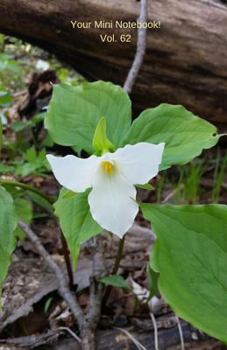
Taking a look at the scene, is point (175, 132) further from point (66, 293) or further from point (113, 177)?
point (66, 293)

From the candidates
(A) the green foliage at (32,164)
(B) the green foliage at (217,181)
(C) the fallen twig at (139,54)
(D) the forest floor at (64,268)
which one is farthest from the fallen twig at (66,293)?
(B) the green foliage at (217,181)

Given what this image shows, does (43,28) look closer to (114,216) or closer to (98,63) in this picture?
(98,63)

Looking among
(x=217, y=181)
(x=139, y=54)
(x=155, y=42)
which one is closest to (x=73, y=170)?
(x=139, y=54)

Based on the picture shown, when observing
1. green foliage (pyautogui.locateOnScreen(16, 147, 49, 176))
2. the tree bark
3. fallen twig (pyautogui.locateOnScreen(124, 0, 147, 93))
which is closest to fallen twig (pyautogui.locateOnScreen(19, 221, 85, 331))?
green foliage (pyautogui.locateOnScreen(16, 147, 49, 176))

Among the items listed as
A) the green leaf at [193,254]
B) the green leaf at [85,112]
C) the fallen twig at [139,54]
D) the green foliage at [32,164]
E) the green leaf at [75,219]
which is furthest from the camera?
the green foliage at [32,164]

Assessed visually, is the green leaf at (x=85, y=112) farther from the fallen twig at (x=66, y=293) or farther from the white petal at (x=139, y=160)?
the fallen twig at (x=66, y=293)

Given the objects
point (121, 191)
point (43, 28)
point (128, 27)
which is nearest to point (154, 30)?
point (128, 27)
